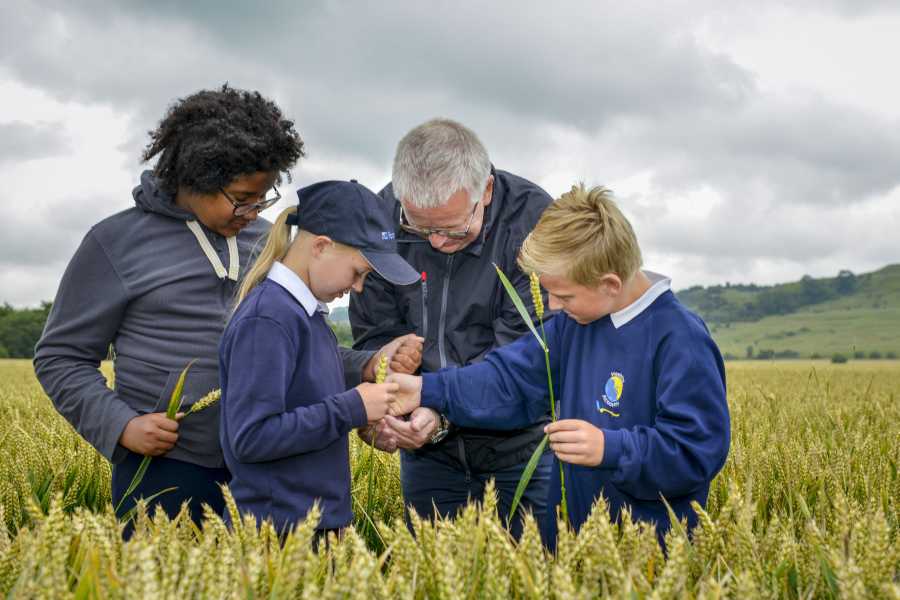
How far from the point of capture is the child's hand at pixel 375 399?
2.72 m

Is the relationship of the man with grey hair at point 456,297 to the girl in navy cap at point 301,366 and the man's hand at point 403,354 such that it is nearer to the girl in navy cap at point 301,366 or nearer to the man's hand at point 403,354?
the man's hand at point 403,354

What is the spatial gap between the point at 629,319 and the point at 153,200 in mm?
1951

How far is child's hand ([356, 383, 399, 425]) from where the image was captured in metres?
2.72

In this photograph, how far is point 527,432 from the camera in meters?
3.70

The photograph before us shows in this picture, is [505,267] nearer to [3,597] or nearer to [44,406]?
[3,597]

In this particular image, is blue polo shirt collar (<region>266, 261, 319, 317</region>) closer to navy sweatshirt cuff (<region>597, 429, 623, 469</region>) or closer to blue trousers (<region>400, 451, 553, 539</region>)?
navy sweatshirt cuff (<region>597, 429, 623, 469</region>)

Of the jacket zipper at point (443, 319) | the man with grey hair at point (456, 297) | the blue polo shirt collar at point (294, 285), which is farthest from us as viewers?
the jacket zipper at point (443, 319)

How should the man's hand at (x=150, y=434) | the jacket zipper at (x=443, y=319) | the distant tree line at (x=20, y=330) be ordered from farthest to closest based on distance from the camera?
the distant tree line at (x=20, y=330) → the jacket zipper at (x=443, y=319) → the man's hand at (x=150, y=434)

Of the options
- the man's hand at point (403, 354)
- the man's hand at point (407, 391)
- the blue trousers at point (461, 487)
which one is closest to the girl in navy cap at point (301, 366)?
the man's hand at point (407, 391)

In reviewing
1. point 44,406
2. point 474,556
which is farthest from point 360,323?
point 44,406

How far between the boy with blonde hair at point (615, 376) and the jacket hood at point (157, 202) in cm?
117

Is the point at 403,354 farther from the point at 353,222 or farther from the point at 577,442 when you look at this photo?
the point at 577,442

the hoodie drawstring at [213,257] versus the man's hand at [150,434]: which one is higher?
the hoodie drawstring at [213,257]

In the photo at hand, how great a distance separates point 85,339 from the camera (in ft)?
10.3
